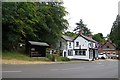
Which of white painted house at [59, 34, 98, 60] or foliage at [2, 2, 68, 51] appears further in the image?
white painted house at [59, 34, 98, 60]

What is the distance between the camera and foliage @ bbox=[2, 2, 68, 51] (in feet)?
133

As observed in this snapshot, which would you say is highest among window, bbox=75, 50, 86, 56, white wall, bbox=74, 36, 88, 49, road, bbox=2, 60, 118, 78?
white wall, bbox=74, 36, 88, 49

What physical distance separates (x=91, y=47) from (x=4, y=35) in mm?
44362

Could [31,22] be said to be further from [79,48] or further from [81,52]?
[81,52]

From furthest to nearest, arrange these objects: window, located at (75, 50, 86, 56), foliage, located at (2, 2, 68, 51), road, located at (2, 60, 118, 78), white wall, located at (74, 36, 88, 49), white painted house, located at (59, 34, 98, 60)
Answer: white wall, located at (74, 36, 88, 49) → window, located at (75, 50, 86, 56) → white painted house, located at (59, 34, 98, 60) → foliage, located at (2, 2, 68, 51) → road, located at (2, 60, 118, 78)

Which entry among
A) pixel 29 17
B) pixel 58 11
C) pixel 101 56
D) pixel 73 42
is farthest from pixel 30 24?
pixel 101 56

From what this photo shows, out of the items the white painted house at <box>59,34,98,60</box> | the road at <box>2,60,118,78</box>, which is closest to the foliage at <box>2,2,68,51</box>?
the road at <box>2,60,118,78</box>

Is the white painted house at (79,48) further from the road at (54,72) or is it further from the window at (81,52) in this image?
the road at (54,72)

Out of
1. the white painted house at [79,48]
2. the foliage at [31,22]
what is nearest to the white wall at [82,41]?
the white painted house at [79,48]

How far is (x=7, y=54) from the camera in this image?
42250 millimetres

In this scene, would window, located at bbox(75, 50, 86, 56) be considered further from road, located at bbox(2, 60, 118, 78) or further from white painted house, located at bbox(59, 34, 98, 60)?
road, located at bbox(2, 60, 118, 78)

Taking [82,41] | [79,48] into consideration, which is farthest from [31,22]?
[82,41]

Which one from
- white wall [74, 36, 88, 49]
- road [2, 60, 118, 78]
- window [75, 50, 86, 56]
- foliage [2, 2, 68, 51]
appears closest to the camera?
road [2, 60, 118, 78]

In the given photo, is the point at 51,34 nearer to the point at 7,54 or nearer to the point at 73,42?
the point at 7,54
